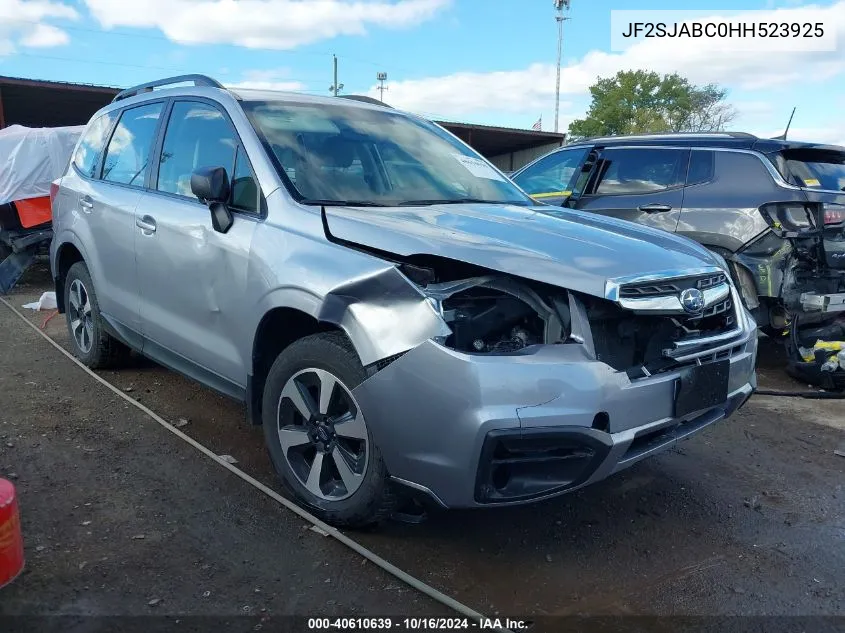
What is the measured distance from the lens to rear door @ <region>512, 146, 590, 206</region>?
694 cm

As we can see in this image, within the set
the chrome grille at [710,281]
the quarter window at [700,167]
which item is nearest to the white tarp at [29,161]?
the quarter window at [700,167]

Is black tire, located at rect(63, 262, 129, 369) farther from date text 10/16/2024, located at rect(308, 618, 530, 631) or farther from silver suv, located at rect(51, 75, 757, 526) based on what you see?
date text 10/16/2024, located at rect(308, 618, 530, 631)

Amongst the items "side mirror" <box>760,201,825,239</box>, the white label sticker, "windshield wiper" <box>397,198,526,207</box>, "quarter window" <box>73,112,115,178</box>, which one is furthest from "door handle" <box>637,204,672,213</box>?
"quarter window" <box>73,112,115,178</box>

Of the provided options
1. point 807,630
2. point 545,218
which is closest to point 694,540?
point 807,630

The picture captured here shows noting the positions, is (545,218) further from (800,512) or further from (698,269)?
(800,512)

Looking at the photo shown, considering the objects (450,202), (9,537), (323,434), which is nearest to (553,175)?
(450,202)

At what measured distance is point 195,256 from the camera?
3.57m

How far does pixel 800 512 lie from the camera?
11.1 ft

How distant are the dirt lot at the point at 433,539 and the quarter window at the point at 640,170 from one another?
2.71m

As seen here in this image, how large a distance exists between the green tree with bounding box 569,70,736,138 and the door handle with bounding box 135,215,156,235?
53351mm

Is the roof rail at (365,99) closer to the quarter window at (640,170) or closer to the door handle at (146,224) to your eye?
the door handle at (146,224)

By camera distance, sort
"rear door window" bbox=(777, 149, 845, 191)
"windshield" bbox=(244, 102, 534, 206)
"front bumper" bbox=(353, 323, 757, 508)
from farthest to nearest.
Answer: "rear door window" bbox=(777, 149, 845, 191) < "windshield" bbox=(244, 102, 534, 206) < "front bumper" bbox=(353, 323, 757, 508)

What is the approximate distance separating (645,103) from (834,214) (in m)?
55.7

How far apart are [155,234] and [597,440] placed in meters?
2.67
